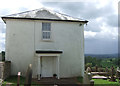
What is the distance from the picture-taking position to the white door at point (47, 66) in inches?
671

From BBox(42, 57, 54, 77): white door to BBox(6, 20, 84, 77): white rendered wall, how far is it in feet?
2.97

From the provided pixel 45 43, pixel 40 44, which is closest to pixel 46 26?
pixel 45 43

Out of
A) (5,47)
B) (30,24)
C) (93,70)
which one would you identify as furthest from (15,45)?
(93,70)

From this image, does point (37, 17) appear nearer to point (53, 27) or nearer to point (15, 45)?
point (53, 27)

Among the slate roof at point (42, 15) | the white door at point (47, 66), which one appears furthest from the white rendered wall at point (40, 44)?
the white door at point (47, 66)

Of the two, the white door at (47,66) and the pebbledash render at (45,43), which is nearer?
the pebbledash render at (45,43)

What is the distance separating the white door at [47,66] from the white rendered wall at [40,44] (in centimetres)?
91

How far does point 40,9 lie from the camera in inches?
748

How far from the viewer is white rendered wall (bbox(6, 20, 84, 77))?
16453mm

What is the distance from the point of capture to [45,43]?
1697 centimetres

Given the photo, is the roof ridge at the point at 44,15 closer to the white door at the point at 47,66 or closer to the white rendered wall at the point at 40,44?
the white rendered wall at the point at 40,44

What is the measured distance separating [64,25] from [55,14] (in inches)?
73.7

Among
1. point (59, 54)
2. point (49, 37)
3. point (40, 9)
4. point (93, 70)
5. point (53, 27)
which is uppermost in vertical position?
point (40, 9)

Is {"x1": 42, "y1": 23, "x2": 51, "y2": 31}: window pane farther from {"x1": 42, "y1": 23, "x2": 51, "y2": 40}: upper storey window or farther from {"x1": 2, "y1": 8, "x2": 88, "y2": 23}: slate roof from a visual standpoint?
{"x1": 2, "y1": 8, "x2": 88, "y2": 23}: slate roof
